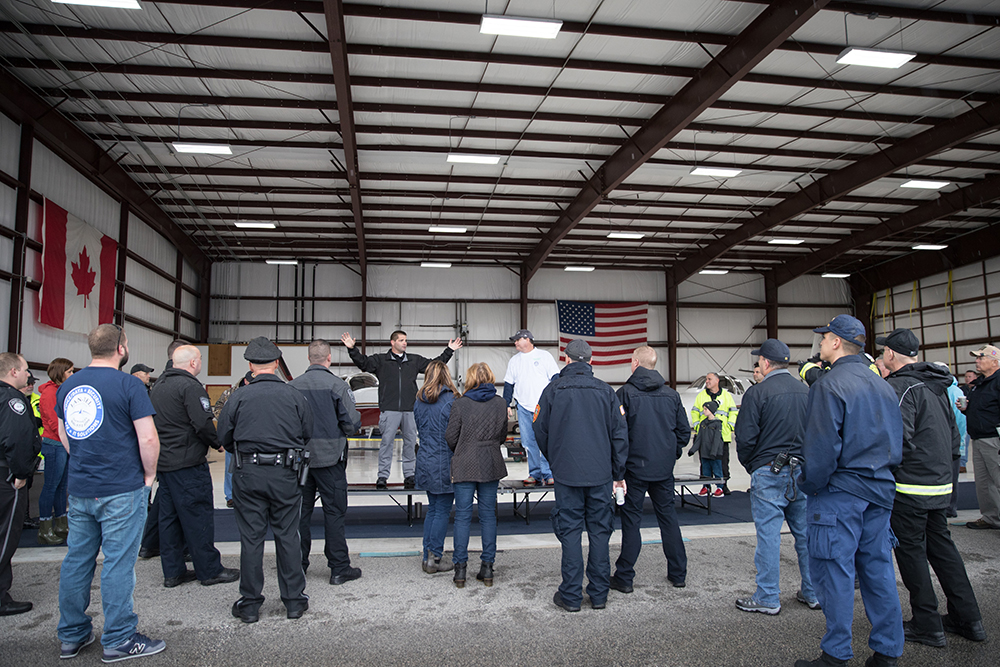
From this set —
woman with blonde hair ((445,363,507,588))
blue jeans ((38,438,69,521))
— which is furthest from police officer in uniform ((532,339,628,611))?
blue jeans ((38,438,69,521))

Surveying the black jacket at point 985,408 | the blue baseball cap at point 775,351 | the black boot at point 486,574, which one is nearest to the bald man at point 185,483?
the black boot at point 486,574

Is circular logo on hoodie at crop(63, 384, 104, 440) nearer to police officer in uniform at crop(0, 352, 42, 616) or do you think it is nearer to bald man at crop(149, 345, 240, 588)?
police officer in uniform at crop(0, 352, 42, 616)

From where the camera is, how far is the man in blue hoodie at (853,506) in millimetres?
3309

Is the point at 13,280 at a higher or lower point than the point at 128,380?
higher

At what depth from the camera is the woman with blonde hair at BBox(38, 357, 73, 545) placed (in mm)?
6457

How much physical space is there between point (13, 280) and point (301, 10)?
741cm

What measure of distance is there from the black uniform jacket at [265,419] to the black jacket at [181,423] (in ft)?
2.60

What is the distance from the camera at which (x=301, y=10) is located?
377 inches

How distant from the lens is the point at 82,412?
3637 mm

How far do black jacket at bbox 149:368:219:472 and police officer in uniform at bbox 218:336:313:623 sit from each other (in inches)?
31.7

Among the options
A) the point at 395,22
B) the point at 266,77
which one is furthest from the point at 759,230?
the point at 266,77

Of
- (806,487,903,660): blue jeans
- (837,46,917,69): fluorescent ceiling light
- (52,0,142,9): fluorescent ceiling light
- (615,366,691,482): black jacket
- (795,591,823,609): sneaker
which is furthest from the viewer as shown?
(837,46,917,69): fluorescent ceiling light

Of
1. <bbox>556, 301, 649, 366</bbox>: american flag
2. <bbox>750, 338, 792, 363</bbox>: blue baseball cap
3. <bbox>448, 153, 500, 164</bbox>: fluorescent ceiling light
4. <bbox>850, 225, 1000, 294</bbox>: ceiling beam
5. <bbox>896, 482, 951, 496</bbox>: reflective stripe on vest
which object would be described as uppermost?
<bbox>448, 153, 500, 164</bbox>: fluorescent ceiling light

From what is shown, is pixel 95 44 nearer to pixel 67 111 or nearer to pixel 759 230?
pixel 67 111
